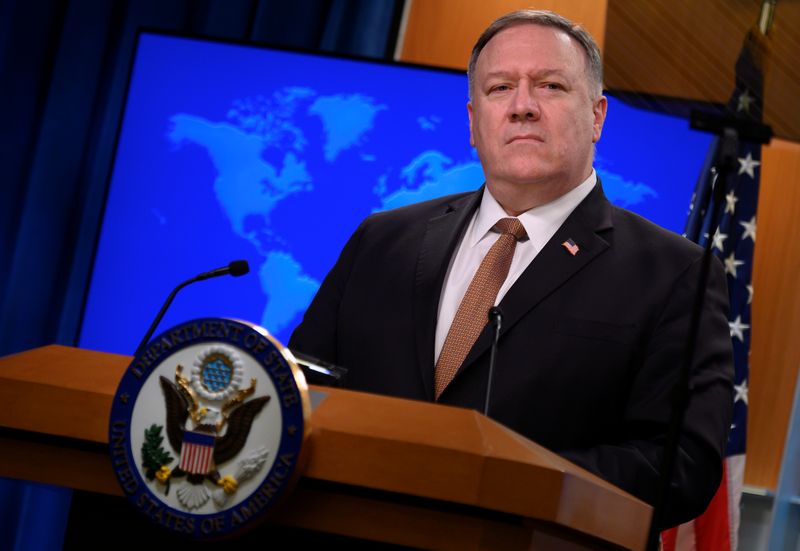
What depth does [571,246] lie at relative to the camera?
2.13 m

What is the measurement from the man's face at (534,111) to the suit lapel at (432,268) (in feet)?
0.38

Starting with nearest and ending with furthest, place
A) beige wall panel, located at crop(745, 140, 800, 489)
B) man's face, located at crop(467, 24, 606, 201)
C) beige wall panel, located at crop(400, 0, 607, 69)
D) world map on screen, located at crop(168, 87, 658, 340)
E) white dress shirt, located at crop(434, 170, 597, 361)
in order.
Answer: white dress shirt, located at crop(434, 170, 597, 361) → man's face, located at crop(467, 24, 606, 201) → world map on screen, located at crop(168, 87, 658, 340) → beige wall panel, located at crop(745, 140, 800, 489) → beige wall panel, located at crop(400, 0, 607, 69)

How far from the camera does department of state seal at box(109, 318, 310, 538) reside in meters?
1.06

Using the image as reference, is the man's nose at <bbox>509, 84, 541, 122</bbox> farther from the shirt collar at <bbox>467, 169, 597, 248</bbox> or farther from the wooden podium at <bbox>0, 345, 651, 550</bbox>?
the wooden podium at <bbox>0, 345, 651, 550</bbox>

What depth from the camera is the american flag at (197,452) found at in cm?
108

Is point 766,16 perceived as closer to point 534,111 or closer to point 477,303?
point 534,111

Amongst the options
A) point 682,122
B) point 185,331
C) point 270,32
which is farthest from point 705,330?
point 270,32

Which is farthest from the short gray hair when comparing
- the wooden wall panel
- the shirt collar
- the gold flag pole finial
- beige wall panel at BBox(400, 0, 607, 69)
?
beige wall panel at BBox(400, 0, 607, 69)

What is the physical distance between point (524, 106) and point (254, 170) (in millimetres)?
1734

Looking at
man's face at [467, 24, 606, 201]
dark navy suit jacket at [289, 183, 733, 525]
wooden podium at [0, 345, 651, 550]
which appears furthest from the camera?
man's face at [467, 24, 606, 201]

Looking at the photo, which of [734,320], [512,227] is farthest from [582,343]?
[734,320]

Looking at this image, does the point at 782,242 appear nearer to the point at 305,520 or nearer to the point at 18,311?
the point at 18,311

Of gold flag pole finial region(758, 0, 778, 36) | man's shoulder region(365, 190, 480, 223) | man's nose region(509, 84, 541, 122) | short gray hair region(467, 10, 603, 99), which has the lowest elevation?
man's shoulder region(365, 190, 480, 223)

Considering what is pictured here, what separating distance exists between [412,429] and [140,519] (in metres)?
0.38
